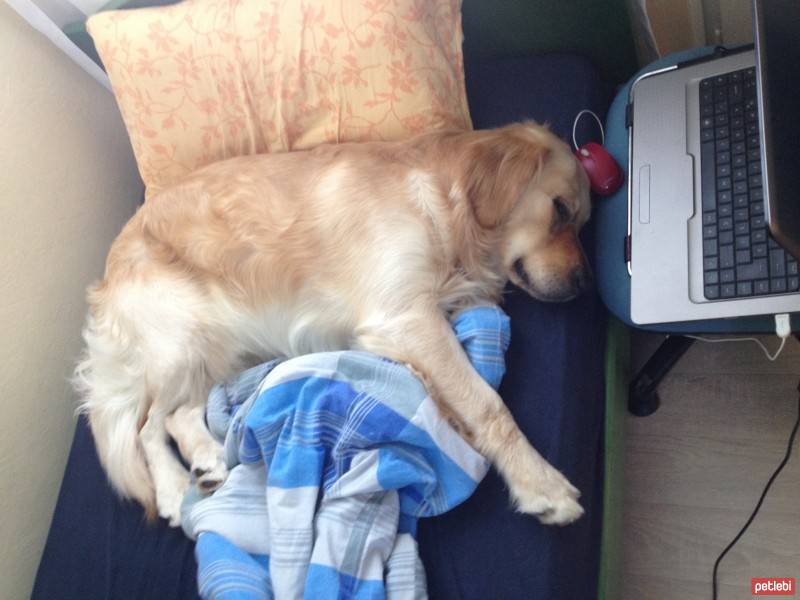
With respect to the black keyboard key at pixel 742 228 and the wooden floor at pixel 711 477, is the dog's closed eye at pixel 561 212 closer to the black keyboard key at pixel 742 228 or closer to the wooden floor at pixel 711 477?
the black keyboard key at pixel 742 228

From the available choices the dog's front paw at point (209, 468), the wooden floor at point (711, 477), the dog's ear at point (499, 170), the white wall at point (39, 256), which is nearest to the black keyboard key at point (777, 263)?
the dog's ear at point (499, 170)

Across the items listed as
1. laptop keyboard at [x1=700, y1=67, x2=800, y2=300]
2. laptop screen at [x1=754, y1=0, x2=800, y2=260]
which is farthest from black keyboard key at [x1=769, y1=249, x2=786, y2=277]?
laptop screen at [x1=754, y1=0, x2=800, y2=260]

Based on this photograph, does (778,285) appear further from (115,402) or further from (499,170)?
(115,402)

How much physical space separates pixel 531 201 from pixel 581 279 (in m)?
0.24

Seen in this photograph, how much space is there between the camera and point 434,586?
125 cm

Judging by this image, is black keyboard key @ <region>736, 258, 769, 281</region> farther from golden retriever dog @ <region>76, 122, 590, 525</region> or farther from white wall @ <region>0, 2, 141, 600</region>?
white wall @ <region>0, 2, 141, 600</region>

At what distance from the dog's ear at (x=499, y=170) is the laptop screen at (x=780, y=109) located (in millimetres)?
574

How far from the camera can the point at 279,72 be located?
1.61m

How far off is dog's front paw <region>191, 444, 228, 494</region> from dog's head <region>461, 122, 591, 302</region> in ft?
2.84

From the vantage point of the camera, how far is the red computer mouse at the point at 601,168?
1.58 m

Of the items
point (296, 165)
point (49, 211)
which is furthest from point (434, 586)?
point (49, 211)

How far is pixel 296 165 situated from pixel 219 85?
0.99 feet

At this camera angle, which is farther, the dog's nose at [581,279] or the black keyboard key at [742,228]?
the dog's nose at [581,279]

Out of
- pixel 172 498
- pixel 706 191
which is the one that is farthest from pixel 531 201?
pixel 172 498
